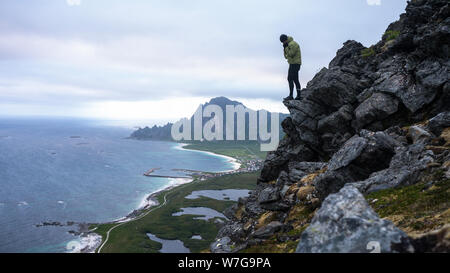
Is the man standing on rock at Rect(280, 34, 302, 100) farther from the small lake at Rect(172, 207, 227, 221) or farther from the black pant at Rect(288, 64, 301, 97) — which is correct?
the small lake at Rect(172, 207, 227, 221)

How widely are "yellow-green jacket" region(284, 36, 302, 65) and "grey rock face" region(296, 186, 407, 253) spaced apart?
2507 centimetres

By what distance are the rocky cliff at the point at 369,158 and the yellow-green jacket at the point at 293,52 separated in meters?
5.05

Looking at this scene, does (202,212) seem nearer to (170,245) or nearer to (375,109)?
(170,245)

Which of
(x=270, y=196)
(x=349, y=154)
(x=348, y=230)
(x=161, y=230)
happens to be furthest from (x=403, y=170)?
(x=161, y=230)

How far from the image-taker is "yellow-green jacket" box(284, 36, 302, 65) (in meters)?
31.6

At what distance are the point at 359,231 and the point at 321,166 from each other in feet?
74.2

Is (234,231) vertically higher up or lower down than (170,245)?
higher up

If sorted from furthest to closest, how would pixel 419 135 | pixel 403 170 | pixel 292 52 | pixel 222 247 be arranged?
pixel 292 52 → pixel 222 247 → pixel 419 135 → pixel 403 170

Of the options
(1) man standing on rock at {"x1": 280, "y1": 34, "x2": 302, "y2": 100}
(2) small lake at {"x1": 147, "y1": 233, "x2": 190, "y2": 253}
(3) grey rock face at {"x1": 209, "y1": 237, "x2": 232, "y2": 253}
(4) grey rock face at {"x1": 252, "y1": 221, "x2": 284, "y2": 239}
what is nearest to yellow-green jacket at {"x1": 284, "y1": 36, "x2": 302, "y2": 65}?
(1) man standing on rock at {"x1": 280, "y1": 34, "x2": 302, "y2": 100}

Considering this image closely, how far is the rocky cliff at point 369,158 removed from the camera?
8.69 meters

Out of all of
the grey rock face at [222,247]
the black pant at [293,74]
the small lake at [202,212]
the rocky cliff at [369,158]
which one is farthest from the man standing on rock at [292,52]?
the small lake at [202,212]

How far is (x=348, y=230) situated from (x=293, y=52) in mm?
26748

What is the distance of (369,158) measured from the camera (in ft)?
68.2
